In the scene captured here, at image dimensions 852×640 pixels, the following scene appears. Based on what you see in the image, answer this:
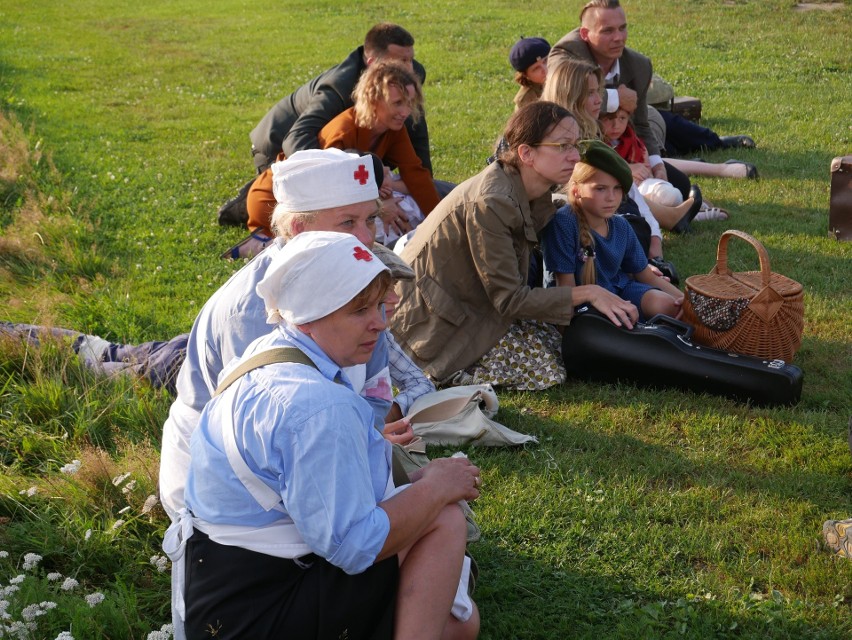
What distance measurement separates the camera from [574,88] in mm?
6559

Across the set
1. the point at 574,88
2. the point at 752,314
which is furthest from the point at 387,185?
the point at 752,314

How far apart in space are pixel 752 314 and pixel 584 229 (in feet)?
3.52

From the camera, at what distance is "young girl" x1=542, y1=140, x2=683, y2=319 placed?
18.3 feet

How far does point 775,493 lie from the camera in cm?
429

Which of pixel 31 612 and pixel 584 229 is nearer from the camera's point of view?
pixel 31 612

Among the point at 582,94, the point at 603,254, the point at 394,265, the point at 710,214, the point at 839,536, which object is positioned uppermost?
the point at 582,94

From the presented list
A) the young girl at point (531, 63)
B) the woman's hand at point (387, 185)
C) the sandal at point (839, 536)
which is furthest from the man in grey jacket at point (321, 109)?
the sandal at point (839, 536)

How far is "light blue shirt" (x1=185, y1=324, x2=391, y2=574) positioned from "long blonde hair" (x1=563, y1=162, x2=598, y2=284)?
3260mm

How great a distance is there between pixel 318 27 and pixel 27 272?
14.9m

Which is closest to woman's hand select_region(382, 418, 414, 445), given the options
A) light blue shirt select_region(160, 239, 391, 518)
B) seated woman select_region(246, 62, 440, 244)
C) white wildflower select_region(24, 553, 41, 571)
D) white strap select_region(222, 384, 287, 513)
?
light blue shirt select_region(160, 239, 391, 518)

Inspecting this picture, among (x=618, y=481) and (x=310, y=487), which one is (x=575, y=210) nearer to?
(x=618, y=481)

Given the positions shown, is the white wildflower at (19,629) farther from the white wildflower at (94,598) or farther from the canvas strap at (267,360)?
the canvas strap at (267,360)

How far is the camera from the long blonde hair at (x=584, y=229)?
561 centimetres

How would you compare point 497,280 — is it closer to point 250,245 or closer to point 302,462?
point 250,245
